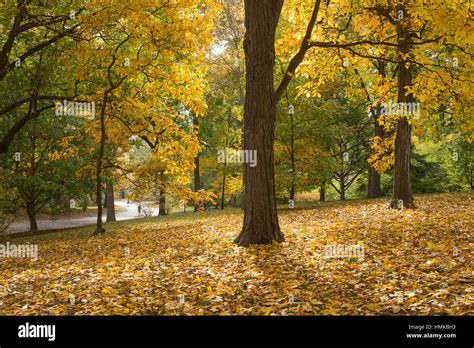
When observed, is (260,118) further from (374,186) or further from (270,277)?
(374,186)

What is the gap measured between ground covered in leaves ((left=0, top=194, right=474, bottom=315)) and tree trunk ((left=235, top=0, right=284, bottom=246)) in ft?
2.10

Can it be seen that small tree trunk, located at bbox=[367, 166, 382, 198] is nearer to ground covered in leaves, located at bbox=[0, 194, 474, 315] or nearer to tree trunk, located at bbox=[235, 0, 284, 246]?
ground covered in leaves, located at bbox=[0, 194, 474, 315]

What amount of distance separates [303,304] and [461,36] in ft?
19.9

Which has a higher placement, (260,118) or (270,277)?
(260,118)

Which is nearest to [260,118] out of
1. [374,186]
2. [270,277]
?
[270,277]

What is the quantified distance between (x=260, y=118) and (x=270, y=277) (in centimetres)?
396

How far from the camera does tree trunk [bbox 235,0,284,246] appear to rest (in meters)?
9.27

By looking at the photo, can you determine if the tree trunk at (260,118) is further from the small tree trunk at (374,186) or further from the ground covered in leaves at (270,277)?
the small tree trunk at (374,186)

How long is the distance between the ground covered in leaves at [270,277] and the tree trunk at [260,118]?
2.10 ft

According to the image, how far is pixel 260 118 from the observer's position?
9375mm

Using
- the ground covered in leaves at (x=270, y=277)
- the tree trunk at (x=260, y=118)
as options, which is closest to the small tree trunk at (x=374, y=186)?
the ground covered in leaves at (x=270, y=277)

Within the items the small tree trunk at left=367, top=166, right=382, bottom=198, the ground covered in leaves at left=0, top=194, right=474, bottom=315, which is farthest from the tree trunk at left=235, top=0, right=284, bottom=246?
the small tree trunk at left=367, top=166, right=382, bottom=198

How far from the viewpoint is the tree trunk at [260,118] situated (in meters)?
9.27
